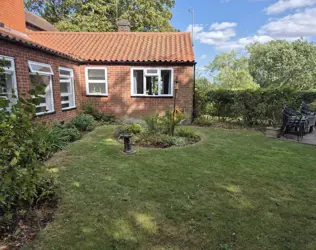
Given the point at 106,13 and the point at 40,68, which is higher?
the point at 106,13

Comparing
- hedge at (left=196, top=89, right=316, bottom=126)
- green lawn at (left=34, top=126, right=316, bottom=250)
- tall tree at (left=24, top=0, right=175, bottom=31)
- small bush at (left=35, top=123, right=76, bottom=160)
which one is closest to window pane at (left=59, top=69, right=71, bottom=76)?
small bush at (left=35, top=123, right=76, bottom=160)

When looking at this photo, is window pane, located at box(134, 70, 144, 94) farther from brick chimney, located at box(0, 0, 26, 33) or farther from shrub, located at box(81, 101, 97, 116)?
brick chimney, located at box(0, 0, 26, 33)

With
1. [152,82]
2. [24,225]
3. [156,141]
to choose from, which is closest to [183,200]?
[24,225]

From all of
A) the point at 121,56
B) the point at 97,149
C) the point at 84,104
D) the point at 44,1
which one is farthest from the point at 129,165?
the point at 44,1

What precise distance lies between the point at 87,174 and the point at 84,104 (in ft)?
21.6

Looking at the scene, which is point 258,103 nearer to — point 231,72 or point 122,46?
point 122,46

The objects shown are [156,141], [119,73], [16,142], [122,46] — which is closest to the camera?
[16,142]

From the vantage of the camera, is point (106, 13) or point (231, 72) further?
point (231, 72)

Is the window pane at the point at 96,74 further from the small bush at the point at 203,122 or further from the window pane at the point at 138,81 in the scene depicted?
the small bush at the point at 203,122

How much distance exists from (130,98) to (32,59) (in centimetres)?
454

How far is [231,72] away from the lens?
2917 cm

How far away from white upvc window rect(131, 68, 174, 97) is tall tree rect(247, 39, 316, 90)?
19.8m

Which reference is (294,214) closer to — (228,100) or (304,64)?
(228,100)

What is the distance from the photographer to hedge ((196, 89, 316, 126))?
28.2ft
